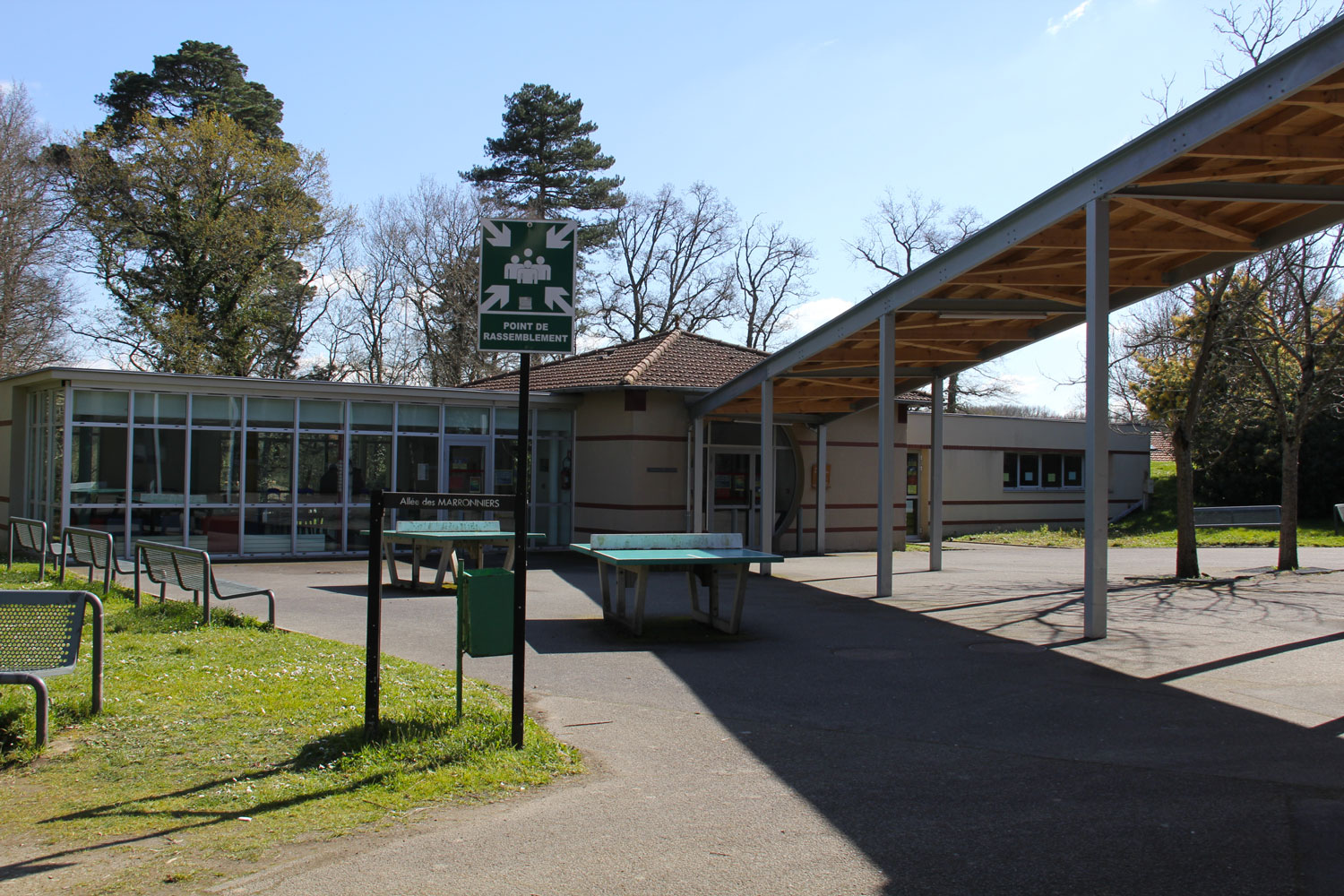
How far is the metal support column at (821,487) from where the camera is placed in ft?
68.5

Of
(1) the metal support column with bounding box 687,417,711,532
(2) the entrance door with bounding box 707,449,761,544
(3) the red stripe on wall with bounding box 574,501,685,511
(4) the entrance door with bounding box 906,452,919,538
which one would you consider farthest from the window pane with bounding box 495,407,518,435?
(4) the entrance door with bounding box 906,452,919,538

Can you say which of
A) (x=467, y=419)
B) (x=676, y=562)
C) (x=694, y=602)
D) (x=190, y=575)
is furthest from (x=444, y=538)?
(x=467, y=419)

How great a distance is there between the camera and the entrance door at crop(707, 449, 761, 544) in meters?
20.9

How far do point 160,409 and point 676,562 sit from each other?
11970mm

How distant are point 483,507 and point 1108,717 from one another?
4219 millimetres

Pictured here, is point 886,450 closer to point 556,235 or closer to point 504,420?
point 556,235

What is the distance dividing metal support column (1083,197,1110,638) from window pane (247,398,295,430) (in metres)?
14.2

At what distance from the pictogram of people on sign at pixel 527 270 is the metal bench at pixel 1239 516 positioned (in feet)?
92.0

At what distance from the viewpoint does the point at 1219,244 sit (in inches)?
416

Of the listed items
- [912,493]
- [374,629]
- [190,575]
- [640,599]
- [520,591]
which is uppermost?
[912,493]

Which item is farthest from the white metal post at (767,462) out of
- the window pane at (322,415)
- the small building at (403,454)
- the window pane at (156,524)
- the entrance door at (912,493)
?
the entrance door at (912,493)

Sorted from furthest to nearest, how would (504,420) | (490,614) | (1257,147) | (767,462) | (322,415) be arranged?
1. (504,420)
2. (322,415)
3. (767,462)
4. (1257,147)
5. (490,614)

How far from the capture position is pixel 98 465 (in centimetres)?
1712

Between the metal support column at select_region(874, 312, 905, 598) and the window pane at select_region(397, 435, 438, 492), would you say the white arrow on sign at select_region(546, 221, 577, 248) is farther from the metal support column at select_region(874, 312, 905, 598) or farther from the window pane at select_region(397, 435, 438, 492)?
the window pane at select_region(397, 435, 438, 492)
